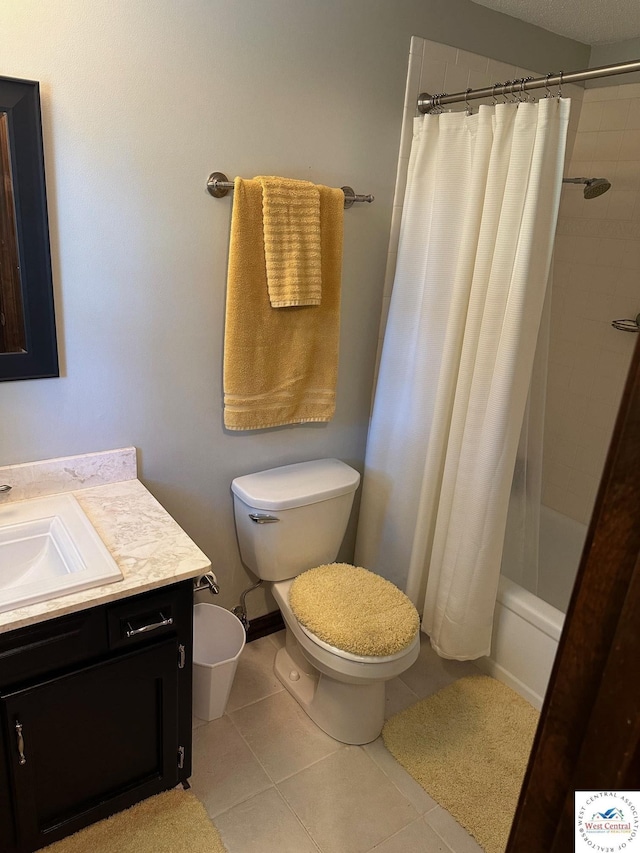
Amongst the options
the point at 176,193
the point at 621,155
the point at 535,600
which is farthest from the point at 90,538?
the point at 621,155

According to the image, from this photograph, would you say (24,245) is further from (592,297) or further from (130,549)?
(592,297)

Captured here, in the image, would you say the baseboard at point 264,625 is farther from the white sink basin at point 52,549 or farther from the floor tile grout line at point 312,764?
the white sink basin at point 52,549

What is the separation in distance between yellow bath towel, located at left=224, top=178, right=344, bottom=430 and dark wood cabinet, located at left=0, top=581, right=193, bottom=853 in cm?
71

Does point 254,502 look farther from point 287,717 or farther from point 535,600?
point 535,600

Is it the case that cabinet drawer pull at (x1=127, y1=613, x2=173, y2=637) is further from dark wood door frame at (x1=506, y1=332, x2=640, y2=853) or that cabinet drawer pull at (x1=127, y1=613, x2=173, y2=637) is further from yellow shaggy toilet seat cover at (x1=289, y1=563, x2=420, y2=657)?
dark wood door frame at (x1=506, y1=332, x2=640, y2=853)

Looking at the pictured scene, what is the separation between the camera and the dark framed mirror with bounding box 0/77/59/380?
1418mm

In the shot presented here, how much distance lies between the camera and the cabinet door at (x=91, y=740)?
1.37 m

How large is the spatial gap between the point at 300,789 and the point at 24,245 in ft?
5.49

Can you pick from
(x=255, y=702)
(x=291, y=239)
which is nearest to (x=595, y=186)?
(x=291, y=239)

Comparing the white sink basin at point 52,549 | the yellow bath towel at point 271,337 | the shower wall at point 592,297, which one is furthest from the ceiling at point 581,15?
the white sink basin at point 52,549

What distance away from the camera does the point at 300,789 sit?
177 centimetres

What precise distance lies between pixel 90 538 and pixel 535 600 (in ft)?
4.80

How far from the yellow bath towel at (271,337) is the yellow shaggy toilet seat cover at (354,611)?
0.55 m

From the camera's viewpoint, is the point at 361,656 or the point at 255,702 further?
the point at 255,702
